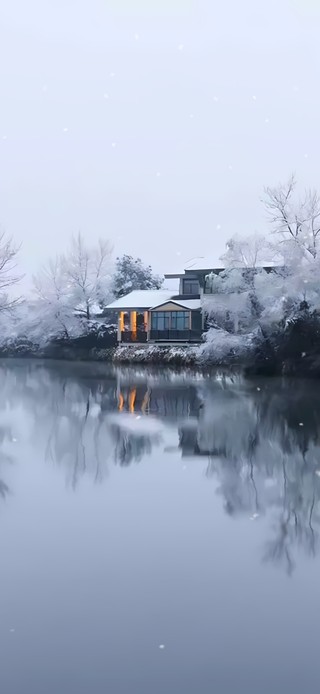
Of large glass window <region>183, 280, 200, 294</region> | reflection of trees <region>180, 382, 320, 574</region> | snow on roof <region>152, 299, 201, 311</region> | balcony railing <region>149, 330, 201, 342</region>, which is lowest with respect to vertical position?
reflection of trees <region>180, 382, 320, 574</region>

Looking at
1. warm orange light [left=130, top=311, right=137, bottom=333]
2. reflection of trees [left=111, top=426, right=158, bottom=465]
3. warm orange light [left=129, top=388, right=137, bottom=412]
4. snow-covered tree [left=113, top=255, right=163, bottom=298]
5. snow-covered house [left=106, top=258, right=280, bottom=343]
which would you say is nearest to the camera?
reflection of trees [left=111, top=426, right=158, bottom=465]

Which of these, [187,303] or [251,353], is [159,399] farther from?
[187,303]

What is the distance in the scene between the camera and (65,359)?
149 ft

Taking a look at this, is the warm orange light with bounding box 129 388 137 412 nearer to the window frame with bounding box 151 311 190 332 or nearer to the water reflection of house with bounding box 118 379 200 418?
the water reflection of house with bounding box 118 379 200 418

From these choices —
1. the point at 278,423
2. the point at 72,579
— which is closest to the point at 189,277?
the point at 278,423

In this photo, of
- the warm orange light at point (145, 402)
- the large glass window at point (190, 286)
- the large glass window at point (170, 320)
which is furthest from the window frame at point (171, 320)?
the warm orange light at point (145, 402)

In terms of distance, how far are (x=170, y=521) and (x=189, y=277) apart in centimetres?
3633

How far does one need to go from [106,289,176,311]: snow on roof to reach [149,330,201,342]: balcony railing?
2550 millimetres

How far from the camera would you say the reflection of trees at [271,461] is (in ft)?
20.3

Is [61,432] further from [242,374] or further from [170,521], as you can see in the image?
[242,374]

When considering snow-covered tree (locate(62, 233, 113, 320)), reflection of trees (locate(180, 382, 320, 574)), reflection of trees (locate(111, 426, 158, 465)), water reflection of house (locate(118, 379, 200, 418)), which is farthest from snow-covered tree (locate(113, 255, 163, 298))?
reflection of trees (locate(111, 426, 158, 465))

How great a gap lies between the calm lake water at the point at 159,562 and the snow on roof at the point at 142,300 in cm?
2970

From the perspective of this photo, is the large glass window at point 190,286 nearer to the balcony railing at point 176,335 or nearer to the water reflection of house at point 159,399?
the balcony railing at point 176,335

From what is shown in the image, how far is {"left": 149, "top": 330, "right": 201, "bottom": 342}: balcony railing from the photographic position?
38.2 metres
